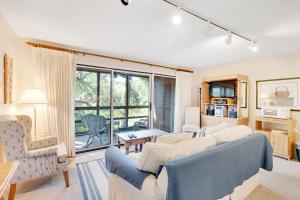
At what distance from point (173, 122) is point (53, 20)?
418 cm

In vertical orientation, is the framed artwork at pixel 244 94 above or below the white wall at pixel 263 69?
below

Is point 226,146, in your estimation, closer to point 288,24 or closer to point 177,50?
point 288,24

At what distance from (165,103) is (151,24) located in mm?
3368

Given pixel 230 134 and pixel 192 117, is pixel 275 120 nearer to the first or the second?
pixel 192 117

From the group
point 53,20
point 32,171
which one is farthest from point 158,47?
point 32,171

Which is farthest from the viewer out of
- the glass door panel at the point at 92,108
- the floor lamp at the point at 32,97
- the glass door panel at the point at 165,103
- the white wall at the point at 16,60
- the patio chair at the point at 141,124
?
the glass door panel at the point at 165,103

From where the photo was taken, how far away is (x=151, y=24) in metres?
2.27

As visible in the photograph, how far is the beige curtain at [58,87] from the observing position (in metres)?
3.07

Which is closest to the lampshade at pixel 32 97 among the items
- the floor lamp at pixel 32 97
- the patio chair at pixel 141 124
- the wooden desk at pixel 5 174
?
the floor lamp at pixel 32 97

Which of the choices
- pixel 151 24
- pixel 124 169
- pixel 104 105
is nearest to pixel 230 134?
pixel 124 169

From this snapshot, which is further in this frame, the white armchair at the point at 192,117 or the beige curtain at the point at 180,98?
the beige curtain at the point at 180,98

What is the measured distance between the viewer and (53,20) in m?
2.20

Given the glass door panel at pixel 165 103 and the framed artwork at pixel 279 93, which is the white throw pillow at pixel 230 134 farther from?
the glass door panel at pixel 165 103

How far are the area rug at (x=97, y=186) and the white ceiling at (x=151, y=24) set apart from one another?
7.56ft
